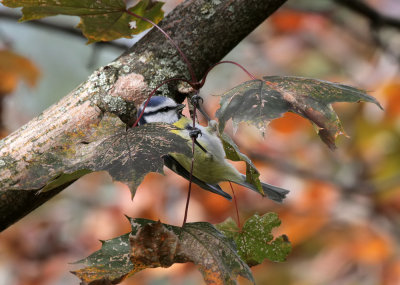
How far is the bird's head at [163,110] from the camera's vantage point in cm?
110

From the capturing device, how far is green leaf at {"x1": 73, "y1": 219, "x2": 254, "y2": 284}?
0.68 metres

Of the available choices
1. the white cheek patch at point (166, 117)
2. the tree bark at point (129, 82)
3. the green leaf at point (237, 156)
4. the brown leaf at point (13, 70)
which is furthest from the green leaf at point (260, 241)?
the brown leaf at point (13, 70)

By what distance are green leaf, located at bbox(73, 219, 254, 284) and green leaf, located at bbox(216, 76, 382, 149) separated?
175 mm

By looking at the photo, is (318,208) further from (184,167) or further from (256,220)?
(256,220)

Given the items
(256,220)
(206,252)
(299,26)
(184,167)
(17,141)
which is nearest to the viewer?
(206,252)

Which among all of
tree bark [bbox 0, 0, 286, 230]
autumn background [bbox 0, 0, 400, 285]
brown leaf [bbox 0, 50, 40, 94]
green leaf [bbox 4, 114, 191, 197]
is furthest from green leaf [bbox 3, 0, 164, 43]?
autumn background [bbox 0, 0, 400, 285]

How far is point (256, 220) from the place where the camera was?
34.0 inches

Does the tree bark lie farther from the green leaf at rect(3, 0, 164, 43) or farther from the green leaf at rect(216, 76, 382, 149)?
the green leaf at rect(216, 76, 382, 149)

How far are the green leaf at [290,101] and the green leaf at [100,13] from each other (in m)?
0.35

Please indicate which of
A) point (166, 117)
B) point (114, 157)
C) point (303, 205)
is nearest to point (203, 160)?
point (166, 117)

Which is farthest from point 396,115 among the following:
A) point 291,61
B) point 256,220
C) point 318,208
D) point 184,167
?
point 256,220

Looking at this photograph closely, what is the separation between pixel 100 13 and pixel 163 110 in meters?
0.32

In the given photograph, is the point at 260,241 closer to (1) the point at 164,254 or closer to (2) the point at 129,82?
(1) the point at 164,254

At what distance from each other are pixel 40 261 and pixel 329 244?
84.0 inches
